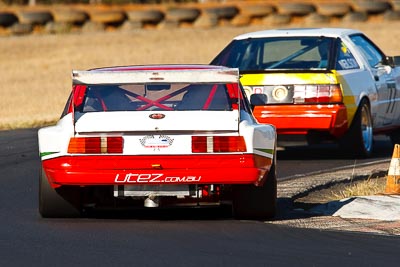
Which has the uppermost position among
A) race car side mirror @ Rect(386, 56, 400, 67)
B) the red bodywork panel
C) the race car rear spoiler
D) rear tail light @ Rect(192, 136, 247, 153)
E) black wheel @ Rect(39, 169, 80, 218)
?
the race car rear spoiler

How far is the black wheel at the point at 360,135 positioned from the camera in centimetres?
1426

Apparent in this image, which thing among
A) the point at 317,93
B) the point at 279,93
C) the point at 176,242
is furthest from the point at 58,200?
the point at 317,93

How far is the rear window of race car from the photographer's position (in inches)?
380

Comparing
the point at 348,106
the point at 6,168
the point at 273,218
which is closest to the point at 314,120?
the point at 348,106

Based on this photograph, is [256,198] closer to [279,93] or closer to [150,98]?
[150,98]

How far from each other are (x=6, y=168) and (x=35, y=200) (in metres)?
2.75

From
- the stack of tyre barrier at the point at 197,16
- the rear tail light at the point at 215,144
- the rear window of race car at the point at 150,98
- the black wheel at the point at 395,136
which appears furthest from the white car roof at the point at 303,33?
the stack of tyre barrier at the point at 197,16

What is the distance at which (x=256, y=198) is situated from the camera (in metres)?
9.36

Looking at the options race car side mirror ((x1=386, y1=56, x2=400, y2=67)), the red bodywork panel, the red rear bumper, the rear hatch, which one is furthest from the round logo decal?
the red rear bumper

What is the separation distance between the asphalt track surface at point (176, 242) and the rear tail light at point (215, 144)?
56cm

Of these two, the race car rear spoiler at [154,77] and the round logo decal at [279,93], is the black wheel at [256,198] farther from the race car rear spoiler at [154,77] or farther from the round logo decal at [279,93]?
the round logo decal at [279,93]

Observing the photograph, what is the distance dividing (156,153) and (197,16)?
3237 cm

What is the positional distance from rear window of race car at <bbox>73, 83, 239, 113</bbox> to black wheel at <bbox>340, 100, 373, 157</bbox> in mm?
4528

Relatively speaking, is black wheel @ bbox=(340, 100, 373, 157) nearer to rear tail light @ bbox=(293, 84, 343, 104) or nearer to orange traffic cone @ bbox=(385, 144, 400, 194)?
rear tail light @ bbox=(293, 84, 343, 104)
